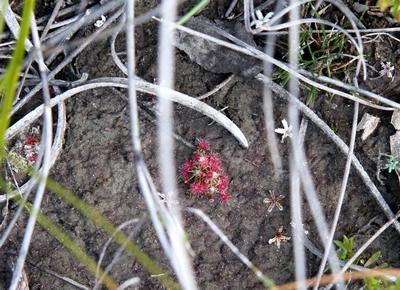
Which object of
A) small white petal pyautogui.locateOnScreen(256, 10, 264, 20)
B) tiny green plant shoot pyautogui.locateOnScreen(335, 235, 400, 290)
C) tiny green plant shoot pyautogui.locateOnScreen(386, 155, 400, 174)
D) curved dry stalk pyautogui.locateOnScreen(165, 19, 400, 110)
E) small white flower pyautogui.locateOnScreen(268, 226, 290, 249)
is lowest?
tiny green plant shoot pyautogui.locateOnScreen(335, 235, 400, 290)

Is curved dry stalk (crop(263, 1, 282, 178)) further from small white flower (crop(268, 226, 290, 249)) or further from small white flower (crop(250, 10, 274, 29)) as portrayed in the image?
small white flower (crop(268, 226, 290, 249))

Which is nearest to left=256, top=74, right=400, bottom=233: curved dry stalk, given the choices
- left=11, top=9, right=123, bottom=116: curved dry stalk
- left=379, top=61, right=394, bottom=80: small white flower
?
left=379, top=61, right=394, bottom=80: small white flower

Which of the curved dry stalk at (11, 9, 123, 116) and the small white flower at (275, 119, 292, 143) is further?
the small white flower at (275, 119, 292, 143)

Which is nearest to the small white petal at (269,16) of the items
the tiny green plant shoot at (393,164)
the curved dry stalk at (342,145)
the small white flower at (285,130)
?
the curved dry stalk at (342,145)

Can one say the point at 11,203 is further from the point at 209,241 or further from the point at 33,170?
the point at 209,241

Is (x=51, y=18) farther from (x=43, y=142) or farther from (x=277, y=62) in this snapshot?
(x=277, y=62)

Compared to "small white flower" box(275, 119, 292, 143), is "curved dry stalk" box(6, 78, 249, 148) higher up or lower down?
higher up

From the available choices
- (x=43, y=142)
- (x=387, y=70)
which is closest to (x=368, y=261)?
(x=387, y=70)
